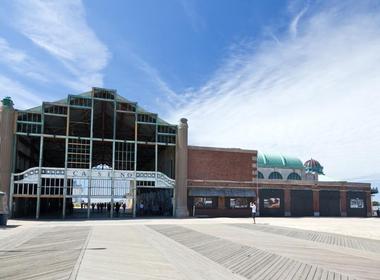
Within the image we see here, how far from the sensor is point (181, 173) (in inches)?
1599

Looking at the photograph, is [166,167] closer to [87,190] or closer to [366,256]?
[87,190]

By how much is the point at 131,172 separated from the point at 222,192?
10.3 meters

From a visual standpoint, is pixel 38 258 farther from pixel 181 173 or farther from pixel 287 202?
pixel 287 202

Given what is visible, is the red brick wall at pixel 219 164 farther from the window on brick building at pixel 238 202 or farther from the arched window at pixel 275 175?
the arched window at pixel 275 175

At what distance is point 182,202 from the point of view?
40.1m

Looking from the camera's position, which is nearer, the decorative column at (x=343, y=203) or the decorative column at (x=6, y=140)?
the decorative column at (x=6, y=140)

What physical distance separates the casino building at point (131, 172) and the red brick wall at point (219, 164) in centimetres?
11

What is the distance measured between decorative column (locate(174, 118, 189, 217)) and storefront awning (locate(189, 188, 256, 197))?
1.43m

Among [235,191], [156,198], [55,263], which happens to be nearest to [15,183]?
[156,198]

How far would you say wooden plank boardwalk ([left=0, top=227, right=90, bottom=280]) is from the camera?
9492 mm

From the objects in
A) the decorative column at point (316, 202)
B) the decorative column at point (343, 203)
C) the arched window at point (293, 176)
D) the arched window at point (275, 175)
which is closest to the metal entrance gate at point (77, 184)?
the decorative column at point (316, 202)

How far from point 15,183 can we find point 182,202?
15.5 m

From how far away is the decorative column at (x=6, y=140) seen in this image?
34.4 m

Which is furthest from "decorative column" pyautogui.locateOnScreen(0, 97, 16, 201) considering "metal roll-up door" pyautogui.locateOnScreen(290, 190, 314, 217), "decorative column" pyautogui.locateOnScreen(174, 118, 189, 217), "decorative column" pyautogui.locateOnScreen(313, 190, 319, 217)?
"decorative column" pyautogui.locateOnScreen(313, 190, 319, 217)
